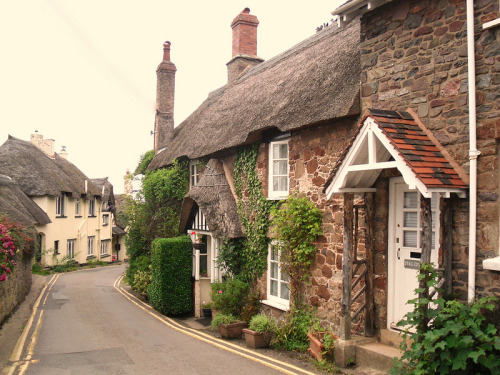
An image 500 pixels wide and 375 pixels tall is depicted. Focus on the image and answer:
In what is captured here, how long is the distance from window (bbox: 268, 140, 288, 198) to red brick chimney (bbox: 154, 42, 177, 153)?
530 inches

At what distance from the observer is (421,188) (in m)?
6.07

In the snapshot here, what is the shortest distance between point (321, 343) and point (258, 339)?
2.01m

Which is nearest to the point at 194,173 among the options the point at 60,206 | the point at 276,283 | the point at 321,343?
the point at 276,283

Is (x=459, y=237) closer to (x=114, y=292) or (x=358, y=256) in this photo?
(x=358, y=256)

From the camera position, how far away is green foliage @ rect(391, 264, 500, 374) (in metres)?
5.49

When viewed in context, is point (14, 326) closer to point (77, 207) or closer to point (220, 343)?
point (220, 343)

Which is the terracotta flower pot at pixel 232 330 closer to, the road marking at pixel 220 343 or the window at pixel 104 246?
Result: the road marking at pixel 220 343

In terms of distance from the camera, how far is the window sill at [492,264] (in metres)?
5.83

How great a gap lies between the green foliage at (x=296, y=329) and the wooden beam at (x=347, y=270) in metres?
1.66

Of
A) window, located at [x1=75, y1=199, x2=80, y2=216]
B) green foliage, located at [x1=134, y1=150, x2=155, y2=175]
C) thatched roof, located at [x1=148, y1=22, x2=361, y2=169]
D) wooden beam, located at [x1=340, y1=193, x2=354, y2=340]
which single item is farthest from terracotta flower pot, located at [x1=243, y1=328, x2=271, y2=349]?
window, located at [x1=75, y1=199, x2=80, y2=216]

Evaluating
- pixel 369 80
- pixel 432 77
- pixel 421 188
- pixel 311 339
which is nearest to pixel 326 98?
pixel 369 80

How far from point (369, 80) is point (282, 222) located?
3.56 m

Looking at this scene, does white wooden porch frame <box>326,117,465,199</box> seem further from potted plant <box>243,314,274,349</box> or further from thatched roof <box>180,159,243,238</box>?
thatched roof <box>180,159,243,238</box>

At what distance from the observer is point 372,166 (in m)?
6.73
